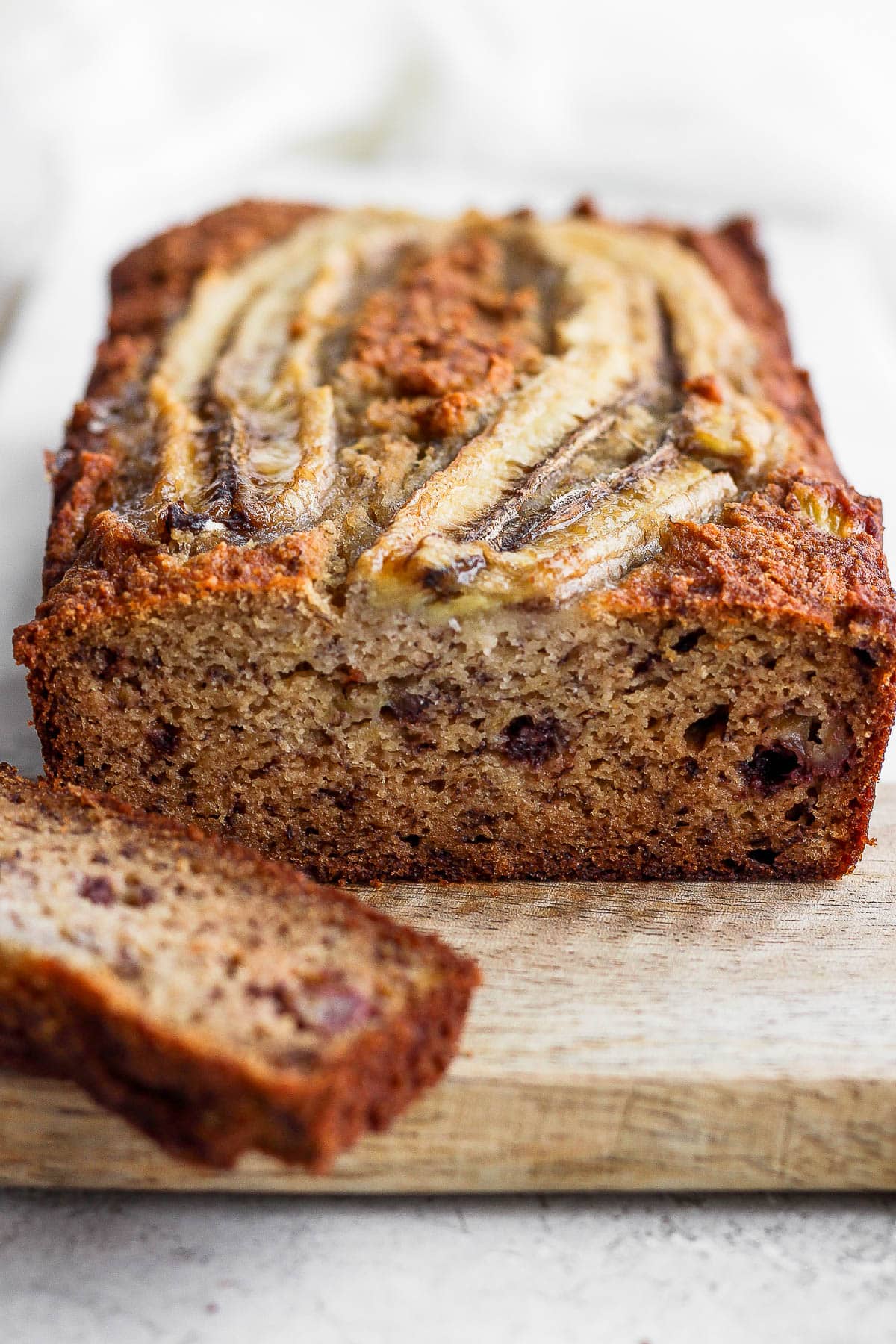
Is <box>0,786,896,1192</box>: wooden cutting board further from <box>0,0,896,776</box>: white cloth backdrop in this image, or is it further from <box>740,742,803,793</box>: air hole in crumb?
<box>0,0,896,776</box>: white cloth backdrop

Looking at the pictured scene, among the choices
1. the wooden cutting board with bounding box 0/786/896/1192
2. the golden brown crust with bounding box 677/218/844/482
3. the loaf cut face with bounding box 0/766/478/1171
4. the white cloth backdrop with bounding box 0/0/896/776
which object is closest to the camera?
the loaf cut face with bounding box 0/766/478/1171

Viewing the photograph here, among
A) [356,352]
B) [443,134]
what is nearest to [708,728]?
[356,352]

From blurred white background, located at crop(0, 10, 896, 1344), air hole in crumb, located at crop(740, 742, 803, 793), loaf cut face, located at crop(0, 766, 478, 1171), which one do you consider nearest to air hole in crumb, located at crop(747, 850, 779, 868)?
air hole in crumb, located at crop(740, 742, 803, 793)

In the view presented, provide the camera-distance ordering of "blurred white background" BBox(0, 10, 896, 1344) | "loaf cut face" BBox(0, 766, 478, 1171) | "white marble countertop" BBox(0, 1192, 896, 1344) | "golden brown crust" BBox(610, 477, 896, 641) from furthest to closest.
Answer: "blurred white background" BBox(0, 10, 896, 1344), "golden brown crust" BBox(610, 477, 896, 641), "white marble countertop" BBox(0, 1192, 896, 1344), "loaf cut face" BBox(0, 766, 478, 1171)

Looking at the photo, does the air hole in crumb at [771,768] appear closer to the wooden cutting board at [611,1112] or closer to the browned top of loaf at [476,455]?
the browned top of loaf at [476,455]

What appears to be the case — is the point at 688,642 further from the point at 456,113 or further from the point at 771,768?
the point at 456,113

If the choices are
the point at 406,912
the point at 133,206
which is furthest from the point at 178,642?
the point at 133,206

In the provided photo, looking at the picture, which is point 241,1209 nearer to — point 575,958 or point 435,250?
point 575,958

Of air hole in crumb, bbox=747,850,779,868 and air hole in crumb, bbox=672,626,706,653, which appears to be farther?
air hole in crumb, bbox=747,850,779,868
